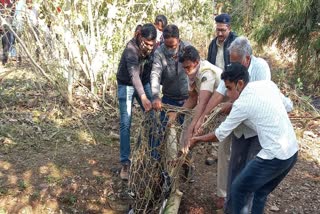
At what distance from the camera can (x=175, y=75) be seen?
12.6 ft

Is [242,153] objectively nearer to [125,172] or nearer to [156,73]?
[156,73]

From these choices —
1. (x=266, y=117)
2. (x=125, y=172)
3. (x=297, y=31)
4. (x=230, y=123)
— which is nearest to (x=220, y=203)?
(x=125, y=172)

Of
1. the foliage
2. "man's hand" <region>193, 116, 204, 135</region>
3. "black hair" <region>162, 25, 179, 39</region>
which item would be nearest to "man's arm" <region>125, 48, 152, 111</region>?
"black hair" <region>162, 25, 179, 39</region>

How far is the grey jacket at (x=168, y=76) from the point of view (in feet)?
12.0

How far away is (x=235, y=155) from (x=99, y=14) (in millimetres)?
3194

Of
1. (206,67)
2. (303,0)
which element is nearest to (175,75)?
(206,67)

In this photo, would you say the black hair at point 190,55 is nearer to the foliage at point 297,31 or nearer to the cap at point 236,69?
the cap at point 236,69

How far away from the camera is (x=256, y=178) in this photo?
278 centimetres

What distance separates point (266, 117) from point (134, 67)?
1.44m

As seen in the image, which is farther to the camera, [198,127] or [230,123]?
[198,127]

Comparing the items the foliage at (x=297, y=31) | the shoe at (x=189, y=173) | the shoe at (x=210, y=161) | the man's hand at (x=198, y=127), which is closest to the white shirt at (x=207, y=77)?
the man's hand at (x=198, y=127)

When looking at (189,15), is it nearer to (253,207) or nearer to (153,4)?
(153,4)

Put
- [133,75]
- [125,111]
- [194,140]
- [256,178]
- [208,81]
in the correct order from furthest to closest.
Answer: [125,111] < [133,75] < [208,81] < [194,140] < [256,178]

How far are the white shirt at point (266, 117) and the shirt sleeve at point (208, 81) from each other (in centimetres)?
65
